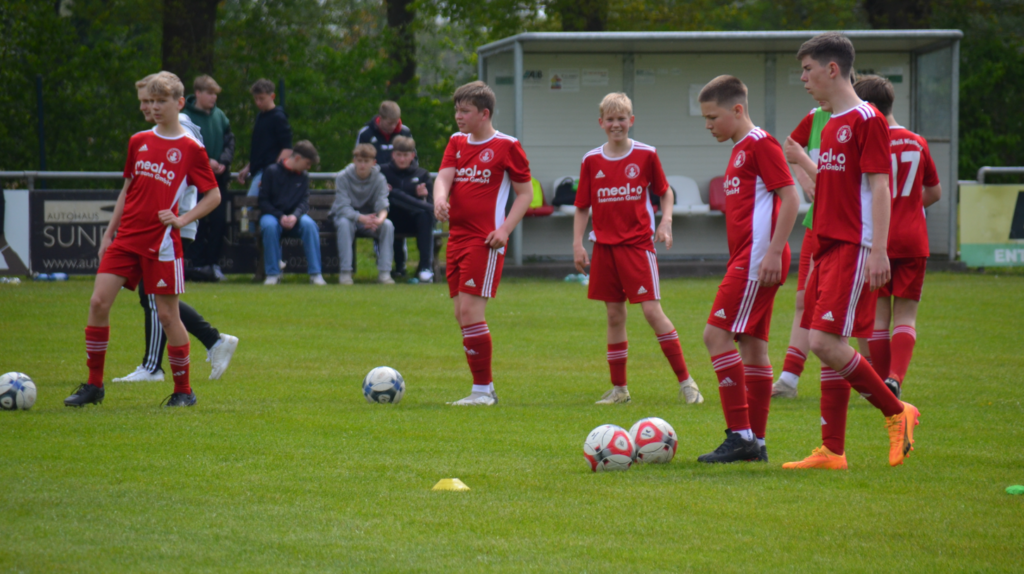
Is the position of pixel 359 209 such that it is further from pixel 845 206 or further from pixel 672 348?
pixel 845 206

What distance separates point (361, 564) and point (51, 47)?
18.9 m

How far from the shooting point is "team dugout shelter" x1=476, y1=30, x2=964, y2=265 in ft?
59.2

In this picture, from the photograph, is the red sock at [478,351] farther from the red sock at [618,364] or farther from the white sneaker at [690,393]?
the white sneaker at [690,393]

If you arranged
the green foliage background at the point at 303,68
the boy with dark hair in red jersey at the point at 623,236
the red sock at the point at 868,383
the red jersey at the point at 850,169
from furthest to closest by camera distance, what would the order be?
the green foliage background at the point at 303,68 → the boy with dark hair in red jersey at the point at 623,236 → the red sock at the point at 868,383 → the red jersey at the point at 850,169

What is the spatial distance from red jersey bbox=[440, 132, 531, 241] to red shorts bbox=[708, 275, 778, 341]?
7.81 ft

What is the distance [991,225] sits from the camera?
691 inches

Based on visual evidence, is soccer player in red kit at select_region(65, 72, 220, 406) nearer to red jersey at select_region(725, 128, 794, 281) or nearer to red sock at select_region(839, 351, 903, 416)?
red jersey at select_region(725, 128, 794, 281)

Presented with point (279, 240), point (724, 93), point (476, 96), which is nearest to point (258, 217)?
point (279, 240)

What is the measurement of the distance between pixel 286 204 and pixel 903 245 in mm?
9499

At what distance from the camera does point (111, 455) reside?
5.50 m

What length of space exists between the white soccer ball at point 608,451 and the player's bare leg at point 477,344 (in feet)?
7.29

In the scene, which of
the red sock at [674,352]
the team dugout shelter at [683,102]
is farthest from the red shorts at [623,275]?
the team dugout shelter at [683,102]

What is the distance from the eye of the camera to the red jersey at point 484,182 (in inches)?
298

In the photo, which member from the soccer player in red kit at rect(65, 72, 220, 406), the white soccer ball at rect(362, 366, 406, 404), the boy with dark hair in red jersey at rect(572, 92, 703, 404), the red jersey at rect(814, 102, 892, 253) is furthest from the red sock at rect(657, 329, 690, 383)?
the soccer player in red kit at rect(65, 72, 220, 406)
